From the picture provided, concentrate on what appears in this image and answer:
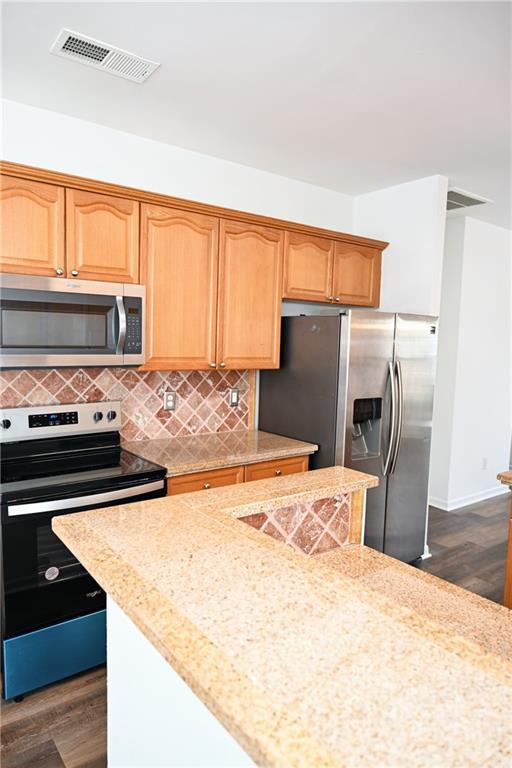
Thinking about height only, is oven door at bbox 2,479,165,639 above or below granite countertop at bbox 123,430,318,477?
below

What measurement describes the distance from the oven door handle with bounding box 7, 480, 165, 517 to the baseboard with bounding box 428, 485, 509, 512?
10.8 feet

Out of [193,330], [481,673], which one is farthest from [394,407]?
[481,673]

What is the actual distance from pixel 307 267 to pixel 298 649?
287 centimetres

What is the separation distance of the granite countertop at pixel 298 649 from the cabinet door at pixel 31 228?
4.86 feet

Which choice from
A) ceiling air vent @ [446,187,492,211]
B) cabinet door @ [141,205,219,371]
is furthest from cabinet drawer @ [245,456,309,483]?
ceiling air vent @ [446,187,492,211]

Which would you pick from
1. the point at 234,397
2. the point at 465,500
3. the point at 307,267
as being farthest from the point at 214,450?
the point at 465,500

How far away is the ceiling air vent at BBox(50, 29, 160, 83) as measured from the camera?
2.01 m

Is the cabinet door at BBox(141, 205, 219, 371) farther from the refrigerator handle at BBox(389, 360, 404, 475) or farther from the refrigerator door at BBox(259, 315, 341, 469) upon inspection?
the refrigerator handle at BBox(389, 360, 404, 475)

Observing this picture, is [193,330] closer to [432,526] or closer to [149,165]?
[149,165]

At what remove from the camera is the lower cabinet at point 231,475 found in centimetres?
263

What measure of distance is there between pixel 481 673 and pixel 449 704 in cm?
10

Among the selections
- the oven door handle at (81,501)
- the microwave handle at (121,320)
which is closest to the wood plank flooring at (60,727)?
the oven door handle at (81,501)

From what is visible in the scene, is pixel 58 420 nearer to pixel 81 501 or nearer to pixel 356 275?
pixel 81 501

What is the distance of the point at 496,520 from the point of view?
15.2ft
